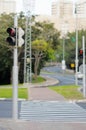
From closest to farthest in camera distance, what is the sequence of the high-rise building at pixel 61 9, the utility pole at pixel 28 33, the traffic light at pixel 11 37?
1. the traffic light at pixel 11 37
2. the utility pole at pixel 28 33
3. the high-rise building at pixel 61 9

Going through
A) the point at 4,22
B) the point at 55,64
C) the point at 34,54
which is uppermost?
the point at 4,22

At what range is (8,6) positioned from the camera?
87812mm

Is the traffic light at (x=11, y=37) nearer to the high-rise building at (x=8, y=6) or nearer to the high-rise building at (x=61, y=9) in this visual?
the high-rise building at (x=8, y=6)

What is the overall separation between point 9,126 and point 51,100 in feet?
43.8

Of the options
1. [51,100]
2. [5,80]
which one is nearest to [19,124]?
[51,100]

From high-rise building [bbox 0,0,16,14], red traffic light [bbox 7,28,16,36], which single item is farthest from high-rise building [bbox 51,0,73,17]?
red traffic light [bbox 7,28,16,36]

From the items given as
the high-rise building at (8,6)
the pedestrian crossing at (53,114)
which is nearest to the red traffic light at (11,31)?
the pedestrian crossing at (53,114)

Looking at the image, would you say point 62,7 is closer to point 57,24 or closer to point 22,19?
Result: point 57,24

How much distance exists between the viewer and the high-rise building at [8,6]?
81.1 m

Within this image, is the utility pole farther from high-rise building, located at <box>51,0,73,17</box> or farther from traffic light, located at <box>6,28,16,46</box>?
high-rise building, located at <box>51,0,73,17</box>

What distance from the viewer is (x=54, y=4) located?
140m

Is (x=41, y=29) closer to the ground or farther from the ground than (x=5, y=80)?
farther from the ground

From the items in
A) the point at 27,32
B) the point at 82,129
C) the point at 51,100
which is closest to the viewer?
the point at 82,129

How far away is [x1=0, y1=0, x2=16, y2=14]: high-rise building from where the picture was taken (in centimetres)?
8111
